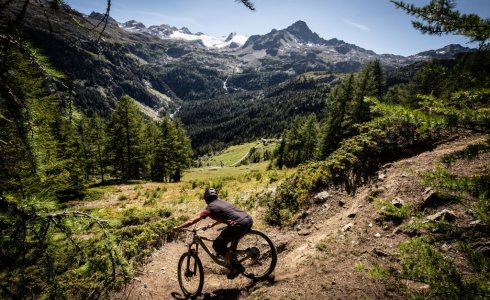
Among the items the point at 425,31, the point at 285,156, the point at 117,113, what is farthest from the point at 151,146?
the point at 425,31

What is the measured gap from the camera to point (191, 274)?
8492 mm

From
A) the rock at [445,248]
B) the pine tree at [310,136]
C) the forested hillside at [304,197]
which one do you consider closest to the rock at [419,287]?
the forested hillside at [304,197]

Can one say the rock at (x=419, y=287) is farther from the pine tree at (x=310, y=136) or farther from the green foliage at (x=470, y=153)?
the pine tree at (x=310, y=136)

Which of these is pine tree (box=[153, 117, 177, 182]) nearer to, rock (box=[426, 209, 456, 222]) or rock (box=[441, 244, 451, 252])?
rock (box=[426, 209, 456, 222])

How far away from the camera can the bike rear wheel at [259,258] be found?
807 cm

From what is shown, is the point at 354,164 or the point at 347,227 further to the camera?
the point at 354,164

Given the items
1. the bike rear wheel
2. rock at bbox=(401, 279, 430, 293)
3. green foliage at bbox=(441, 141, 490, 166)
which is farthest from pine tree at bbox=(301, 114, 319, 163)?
green foliage at bbox=(441, 141, 490, 166)

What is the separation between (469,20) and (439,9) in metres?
0.34

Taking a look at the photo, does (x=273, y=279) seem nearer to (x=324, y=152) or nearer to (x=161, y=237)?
(x=161, y=237)

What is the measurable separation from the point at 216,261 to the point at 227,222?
150 cm

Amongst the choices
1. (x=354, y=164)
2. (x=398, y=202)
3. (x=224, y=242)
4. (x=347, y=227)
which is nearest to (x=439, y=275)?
(x=224, y=242)

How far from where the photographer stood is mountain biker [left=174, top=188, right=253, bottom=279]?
7582 millimetres

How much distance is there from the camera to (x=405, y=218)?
8.19 m

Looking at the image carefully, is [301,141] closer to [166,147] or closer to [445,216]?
[166,147]
